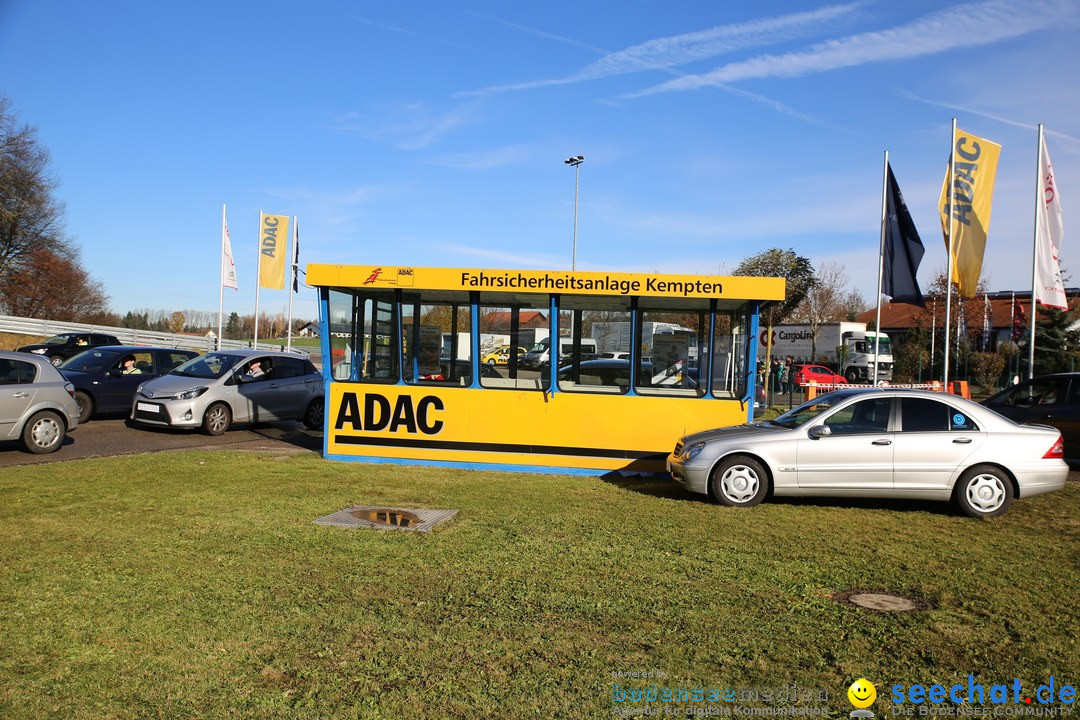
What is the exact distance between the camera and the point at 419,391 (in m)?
11.8

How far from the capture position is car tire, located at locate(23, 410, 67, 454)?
11.3 m

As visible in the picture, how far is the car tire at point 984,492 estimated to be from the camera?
28.6 feet

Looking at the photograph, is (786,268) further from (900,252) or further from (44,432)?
(44,432)

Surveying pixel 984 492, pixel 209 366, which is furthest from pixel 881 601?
pixel 209 366

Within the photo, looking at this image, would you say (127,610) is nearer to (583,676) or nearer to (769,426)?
(583,676)

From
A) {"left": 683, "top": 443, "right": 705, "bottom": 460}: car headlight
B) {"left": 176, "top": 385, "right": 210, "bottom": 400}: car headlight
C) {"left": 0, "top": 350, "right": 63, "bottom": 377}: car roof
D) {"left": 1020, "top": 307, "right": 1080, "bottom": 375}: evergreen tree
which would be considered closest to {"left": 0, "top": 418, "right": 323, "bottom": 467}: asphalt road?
{"left": 176, "top": 385, "right": 210, "bottom": 400}: car headlight

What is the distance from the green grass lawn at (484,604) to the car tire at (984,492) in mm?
264

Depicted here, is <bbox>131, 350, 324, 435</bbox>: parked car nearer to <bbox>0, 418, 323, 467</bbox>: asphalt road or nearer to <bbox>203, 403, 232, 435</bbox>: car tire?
Answer: <bbox>203, 403, 232, 435</bbox>: car tire

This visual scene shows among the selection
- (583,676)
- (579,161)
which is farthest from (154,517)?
(579,161)

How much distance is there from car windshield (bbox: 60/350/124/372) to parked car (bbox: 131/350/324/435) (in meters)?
1.43

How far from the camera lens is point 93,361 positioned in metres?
16.2

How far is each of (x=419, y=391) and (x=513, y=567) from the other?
5.98 m

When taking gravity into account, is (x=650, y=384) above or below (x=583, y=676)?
above

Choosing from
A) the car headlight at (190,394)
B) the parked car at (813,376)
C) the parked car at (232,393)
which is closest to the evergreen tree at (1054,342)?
the parked car at (813,376)
